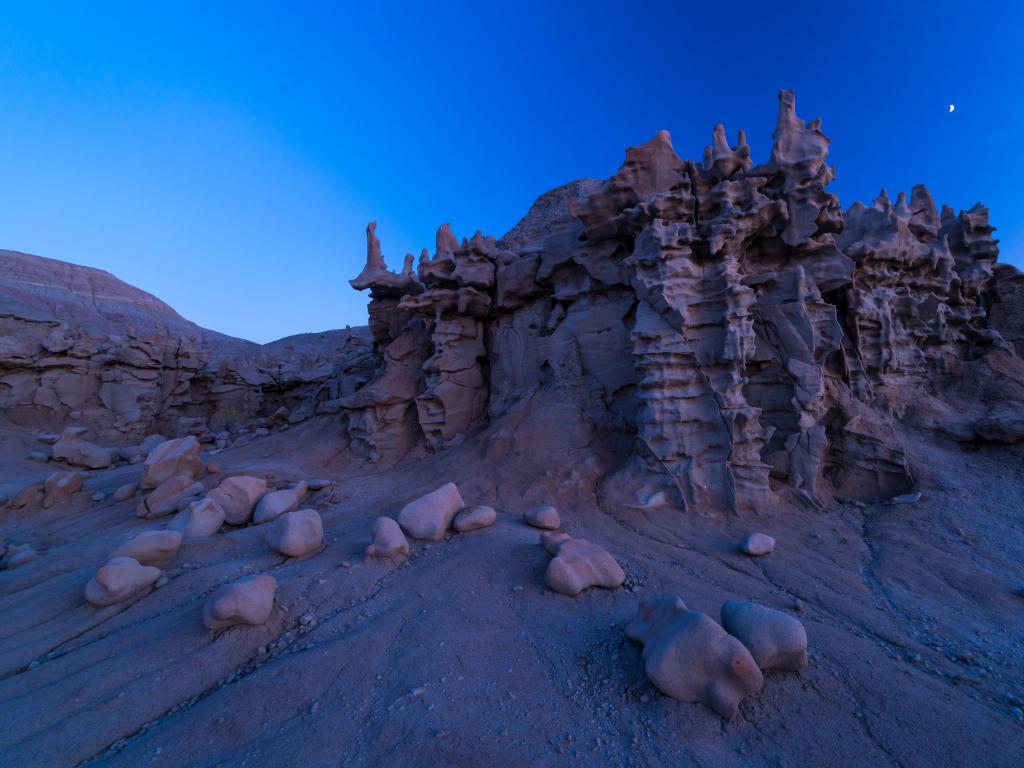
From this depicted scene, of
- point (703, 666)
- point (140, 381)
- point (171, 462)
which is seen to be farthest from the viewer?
point (140, 381)

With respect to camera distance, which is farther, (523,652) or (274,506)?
(274,506)

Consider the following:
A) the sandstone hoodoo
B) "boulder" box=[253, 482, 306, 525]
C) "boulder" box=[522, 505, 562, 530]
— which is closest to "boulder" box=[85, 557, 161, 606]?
the sandstone hoodoo

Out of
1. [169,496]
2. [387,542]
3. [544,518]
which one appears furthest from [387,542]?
[169,496]

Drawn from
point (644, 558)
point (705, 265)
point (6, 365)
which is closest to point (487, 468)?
point (644, 558)

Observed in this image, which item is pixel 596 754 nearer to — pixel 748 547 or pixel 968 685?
pixel 968 685

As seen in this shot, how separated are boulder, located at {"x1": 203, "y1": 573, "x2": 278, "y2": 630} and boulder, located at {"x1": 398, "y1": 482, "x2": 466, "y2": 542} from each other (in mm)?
1862

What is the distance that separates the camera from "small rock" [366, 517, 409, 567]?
4742 mm

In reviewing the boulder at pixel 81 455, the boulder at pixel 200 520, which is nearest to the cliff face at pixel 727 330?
the boulder at pixel 200 520

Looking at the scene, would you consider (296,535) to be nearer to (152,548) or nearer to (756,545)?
(152,548)

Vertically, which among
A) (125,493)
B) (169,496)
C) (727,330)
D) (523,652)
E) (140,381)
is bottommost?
(125,493)

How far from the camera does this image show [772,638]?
9.23ft

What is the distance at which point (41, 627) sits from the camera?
3.88 metres

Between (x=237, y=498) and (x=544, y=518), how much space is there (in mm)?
4738

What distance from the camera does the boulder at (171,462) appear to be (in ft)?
26.3
